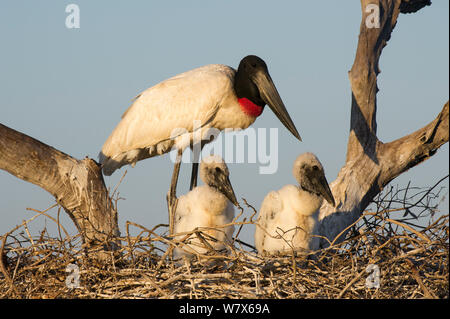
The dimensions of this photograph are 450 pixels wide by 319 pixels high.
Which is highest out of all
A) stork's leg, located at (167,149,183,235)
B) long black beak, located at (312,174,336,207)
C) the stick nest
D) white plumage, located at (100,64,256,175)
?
white plumage, located at (100,64,256,175)

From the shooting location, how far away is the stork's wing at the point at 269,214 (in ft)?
18.4

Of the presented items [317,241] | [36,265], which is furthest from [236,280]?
[36,265]

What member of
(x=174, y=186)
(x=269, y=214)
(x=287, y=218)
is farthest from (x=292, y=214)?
(x=174, y=186)

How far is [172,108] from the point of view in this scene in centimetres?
720

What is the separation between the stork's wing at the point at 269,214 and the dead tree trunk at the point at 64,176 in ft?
3.92

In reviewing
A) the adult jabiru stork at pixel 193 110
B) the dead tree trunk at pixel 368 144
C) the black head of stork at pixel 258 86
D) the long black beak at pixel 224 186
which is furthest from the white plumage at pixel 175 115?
the long black beak at pixel 224 186

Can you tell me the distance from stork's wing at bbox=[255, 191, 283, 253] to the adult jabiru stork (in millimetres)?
1669

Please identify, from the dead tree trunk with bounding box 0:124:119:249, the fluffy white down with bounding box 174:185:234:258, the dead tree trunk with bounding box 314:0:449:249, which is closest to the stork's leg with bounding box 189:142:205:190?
the dead tree trunk with bounding box 314:0:449:249

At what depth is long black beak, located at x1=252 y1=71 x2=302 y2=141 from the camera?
23.6ft

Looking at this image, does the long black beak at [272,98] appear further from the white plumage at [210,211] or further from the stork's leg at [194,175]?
the white plumage at [210,211]

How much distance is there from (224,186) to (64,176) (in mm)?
1342

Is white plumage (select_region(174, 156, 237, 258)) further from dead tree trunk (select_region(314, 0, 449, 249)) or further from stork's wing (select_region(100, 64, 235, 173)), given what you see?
dead tree trunk (select_region(314, 0, 449, 249))

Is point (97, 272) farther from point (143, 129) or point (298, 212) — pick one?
point (143, 129)
